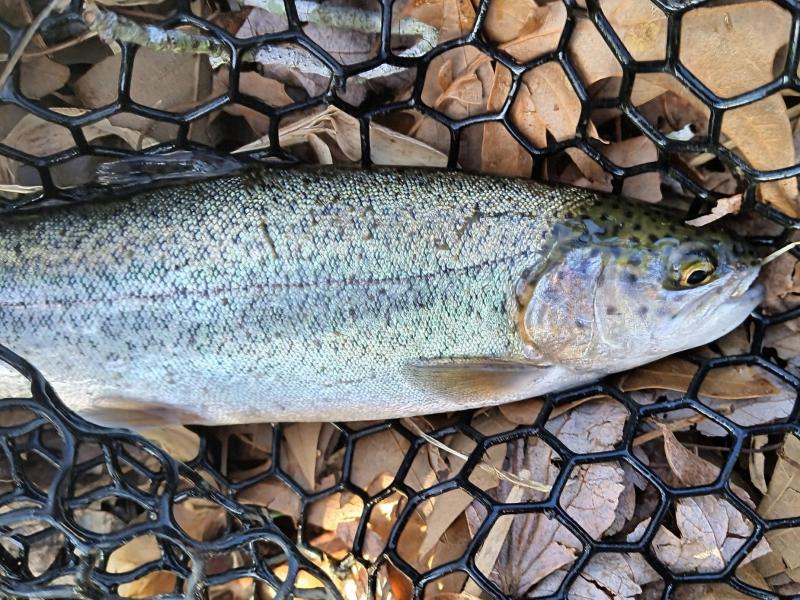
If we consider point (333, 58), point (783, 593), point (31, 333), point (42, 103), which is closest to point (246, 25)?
point (333, 58)

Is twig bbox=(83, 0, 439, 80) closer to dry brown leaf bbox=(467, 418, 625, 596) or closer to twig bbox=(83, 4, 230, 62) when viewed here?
twig bbox=(83, 4, 230, 62)

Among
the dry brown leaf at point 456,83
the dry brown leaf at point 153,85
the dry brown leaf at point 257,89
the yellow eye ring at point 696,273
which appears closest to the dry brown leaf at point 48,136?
the dry brown leaf at point 153,85

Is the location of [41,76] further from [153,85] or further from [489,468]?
[489,468]

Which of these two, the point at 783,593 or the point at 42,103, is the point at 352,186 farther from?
the point at 783,593

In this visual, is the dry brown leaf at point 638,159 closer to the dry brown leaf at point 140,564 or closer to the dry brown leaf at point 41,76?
the dry brown leaf at point 41,76

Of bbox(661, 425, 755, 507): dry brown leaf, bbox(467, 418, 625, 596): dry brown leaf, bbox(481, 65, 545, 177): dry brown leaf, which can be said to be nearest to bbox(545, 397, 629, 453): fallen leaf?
bbox(467, 418, 625, 596): dry brown leaf
